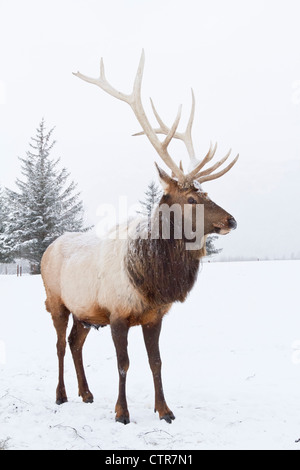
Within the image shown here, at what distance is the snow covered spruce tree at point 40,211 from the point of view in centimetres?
2228

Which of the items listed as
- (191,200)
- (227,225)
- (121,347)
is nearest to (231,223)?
(227,225)

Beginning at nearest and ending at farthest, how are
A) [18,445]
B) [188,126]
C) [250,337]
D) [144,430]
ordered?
[18,445], [144,430], [188,126], [250,337]

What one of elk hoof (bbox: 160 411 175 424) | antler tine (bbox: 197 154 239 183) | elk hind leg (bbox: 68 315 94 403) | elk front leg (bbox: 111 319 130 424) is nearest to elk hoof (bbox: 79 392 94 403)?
elk hind leg (bbox: 68 315 94 403)

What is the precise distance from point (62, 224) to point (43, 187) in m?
2.47

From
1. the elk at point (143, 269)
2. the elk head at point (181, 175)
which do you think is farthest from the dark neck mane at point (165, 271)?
the elk head at point (181, 175)

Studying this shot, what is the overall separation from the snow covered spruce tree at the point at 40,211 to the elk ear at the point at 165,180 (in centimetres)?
1785

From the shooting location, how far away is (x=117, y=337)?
4.55 meters

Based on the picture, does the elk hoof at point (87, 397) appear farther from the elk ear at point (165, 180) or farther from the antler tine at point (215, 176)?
the antler tine at point (215, 176)

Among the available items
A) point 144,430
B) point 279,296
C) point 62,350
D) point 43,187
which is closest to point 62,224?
point 43,187

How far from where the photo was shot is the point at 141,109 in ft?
16.4

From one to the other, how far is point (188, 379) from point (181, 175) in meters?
3.49

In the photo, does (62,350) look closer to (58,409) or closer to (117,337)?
(58,409)
